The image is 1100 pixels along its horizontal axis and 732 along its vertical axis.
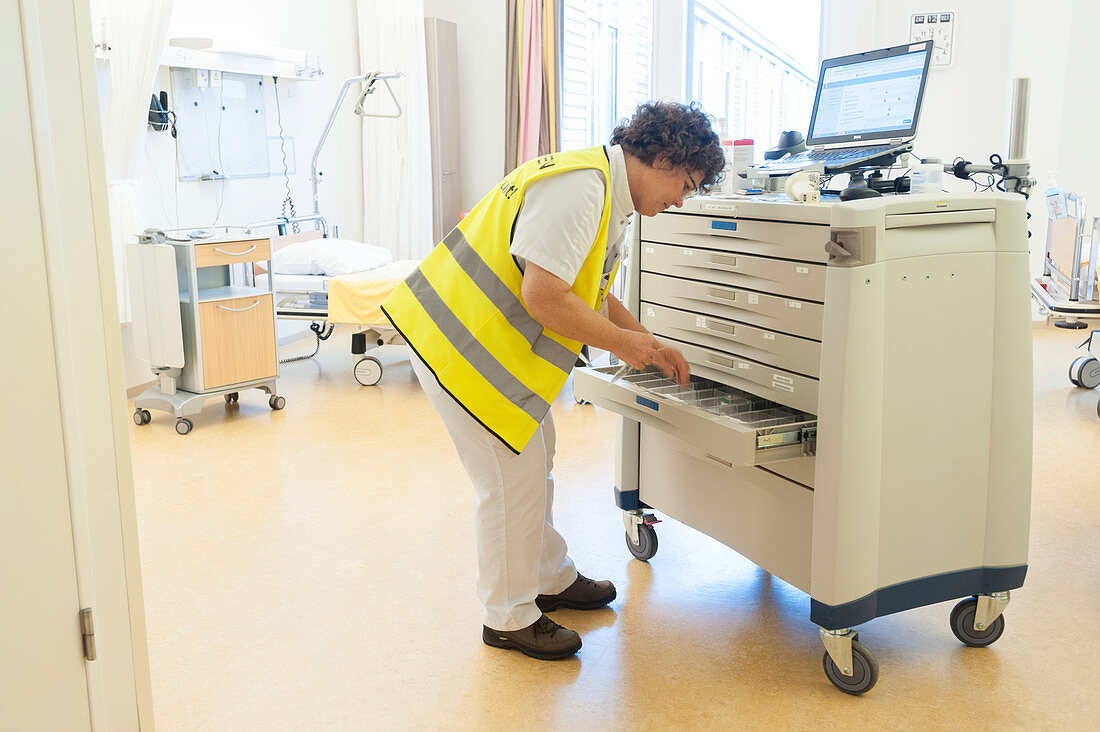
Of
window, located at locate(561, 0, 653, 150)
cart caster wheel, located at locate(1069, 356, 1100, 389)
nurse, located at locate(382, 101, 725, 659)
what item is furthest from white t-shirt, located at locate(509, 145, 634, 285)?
window, located at locate(561, 0, 653, 150)

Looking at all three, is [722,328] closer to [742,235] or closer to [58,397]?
[742,235]

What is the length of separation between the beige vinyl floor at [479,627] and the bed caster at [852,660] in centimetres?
3

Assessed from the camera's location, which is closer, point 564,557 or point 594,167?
point 594,167

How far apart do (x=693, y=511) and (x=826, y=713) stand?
664mm

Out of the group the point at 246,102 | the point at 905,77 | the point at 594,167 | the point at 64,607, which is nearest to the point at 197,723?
the point at 64,607

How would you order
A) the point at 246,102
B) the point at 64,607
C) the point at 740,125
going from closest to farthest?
the point at 64,607 → the point at 246,102 → the point at 740,125

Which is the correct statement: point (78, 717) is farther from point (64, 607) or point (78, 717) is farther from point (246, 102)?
point (246, 102)

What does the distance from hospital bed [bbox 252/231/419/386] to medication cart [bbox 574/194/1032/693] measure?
2.57 meters

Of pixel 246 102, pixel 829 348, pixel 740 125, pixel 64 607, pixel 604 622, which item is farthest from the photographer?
pixel 740 125

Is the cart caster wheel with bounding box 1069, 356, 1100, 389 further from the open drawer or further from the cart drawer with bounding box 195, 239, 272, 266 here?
the cart drawer with bounding box 195, 239, 272, 266

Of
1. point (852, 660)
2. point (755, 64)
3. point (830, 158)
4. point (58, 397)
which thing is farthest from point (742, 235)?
point (755, 64)

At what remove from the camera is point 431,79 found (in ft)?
21.5

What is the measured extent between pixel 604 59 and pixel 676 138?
15.3ft

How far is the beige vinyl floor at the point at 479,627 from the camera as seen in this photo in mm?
2029
